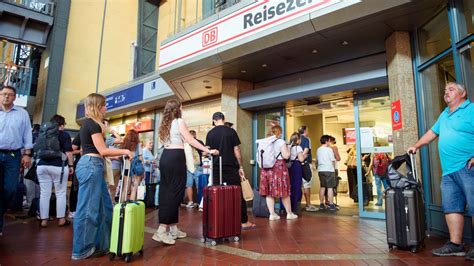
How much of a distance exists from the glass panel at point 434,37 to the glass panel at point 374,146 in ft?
3.64

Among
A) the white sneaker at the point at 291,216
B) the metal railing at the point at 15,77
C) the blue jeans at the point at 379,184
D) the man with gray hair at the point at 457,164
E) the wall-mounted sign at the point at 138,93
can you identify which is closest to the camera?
the man with gray hair at the point at 457,164

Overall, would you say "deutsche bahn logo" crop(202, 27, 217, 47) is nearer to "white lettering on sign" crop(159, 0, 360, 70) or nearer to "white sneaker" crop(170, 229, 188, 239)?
"white lettering on sign" crop(159, 0, 360, 70)

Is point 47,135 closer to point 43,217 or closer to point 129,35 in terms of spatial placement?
point 43,217

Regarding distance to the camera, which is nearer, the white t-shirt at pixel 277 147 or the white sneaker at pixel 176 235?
the white sneaker at pixel 176 235

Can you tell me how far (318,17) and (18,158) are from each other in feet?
14.3

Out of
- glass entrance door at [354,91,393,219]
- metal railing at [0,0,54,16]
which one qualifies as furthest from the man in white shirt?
metal railing at [0,0,54,16]

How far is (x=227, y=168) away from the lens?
3916 mm

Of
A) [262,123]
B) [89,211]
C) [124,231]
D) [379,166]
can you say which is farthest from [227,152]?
[262,123]

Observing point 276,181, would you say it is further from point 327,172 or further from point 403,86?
point 403,86

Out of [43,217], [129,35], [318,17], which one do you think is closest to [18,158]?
[43,217]

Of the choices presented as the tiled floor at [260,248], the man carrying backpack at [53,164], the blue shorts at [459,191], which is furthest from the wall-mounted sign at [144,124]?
the blue shorts at [459,191]

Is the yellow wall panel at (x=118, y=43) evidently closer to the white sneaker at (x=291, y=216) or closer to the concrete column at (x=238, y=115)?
the concrete column at (x=238, y=115)

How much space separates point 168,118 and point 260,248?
177cm

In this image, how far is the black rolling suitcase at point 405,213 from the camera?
2.95 metres
